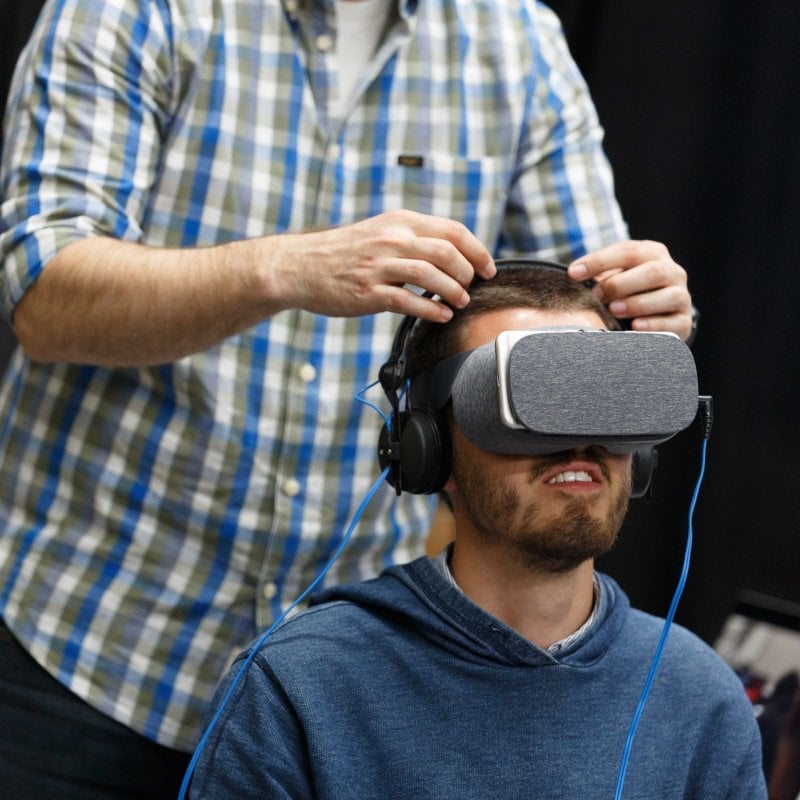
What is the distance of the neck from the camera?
1460mm

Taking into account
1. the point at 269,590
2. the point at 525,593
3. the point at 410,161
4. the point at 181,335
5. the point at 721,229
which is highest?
the point at 410,161

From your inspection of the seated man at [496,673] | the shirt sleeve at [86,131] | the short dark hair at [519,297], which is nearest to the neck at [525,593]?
the seated man at [496,673]

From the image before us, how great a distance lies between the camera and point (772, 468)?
7.98 feet

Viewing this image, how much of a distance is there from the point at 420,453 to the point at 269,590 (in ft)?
1.33

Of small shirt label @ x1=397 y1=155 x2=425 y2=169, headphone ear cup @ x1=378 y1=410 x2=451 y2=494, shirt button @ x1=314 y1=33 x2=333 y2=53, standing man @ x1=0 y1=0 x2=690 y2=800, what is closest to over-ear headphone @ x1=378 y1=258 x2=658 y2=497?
headphone ear cup @ x1=378 y1=410 x2=451 y2=494

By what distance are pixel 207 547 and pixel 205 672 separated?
170 millimetres

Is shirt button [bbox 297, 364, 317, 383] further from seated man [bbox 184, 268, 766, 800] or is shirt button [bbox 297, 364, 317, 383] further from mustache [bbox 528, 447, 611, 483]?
mustache [bbox 528, 447, 611, 483]

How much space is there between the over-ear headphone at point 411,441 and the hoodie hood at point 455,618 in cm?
13

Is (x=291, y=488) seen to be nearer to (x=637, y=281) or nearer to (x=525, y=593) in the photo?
(x=525, y=593)

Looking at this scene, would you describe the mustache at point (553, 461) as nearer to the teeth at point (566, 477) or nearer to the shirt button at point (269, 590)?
the teeth at point (566, 477)

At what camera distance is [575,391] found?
1225 mm

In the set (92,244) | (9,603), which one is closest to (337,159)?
(92,244)

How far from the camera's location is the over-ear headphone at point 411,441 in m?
1.39

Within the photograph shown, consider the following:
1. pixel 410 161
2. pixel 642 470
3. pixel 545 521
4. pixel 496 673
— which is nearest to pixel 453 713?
pixel 496 673
